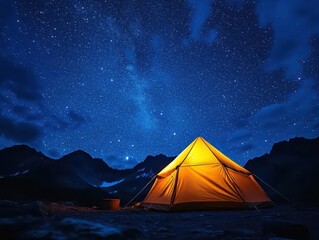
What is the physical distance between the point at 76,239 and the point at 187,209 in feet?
24.1

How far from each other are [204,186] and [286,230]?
5801 mm

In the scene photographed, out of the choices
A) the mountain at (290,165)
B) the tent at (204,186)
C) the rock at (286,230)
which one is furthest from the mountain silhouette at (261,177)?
the rock at (286,230)

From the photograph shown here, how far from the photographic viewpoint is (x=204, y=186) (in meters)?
9.45

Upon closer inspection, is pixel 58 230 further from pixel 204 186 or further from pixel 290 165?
pixel 290 165

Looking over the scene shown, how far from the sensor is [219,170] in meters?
9.72

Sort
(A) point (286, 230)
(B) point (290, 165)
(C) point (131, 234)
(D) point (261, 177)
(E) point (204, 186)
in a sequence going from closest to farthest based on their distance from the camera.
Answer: (C) point (131, 234), (A) point (286, 230), (E) point (204, 186), (B) point (290, 165), (D) point (261, 177)

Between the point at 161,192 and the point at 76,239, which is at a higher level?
the point at 161,192

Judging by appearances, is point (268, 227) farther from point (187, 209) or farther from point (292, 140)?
point (292, 140)

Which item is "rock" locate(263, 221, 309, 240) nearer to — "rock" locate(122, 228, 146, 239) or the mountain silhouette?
"rock" locate(122, 228, 146, 239)

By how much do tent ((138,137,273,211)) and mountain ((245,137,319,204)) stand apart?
12483cm

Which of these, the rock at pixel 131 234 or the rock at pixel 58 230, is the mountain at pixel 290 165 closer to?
the rock at pixel 131 234

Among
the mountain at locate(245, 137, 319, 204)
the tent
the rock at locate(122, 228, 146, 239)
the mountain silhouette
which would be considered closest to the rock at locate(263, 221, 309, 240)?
the rock at locate(122, 228, 146, 239)

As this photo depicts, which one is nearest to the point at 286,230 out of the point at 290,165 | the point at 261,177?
the point at 290,165

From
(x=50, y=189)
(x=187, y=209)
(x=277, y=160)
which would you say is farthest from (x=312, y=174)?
(x=187, y=209)
